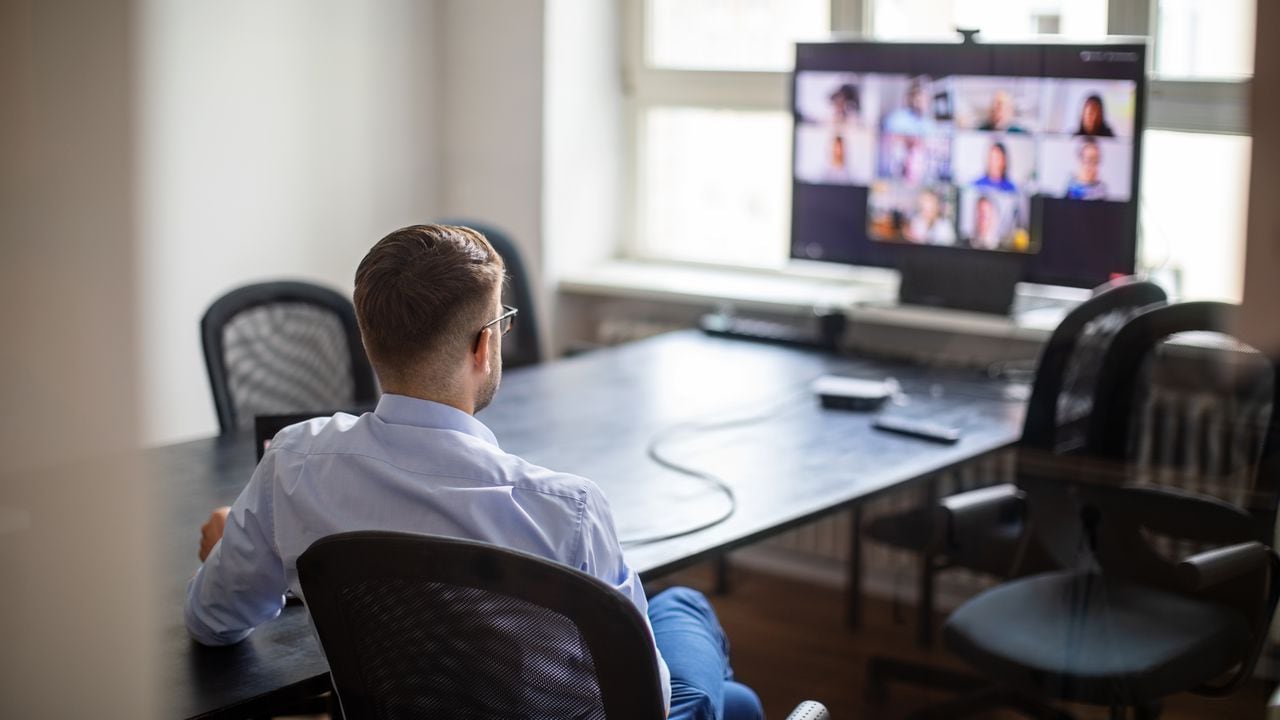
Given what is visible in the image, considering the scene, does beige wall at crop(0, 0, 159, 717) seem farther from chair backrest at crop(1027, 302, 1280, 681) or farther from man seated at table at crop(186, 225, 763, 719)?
chair backrest at crop(1027, 302, 1280, 681)

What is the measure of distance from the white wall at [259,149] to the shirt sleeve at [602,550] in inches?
90.2

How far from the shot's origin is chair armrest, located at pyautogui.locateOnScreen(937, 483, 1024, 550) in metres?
2.37

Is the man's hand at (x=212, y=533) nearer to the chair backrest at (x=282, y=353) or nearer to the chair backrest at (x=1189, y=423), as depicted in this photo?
the chair backrest at (x=282, y=353)

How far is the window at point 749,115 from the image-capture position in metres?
2.90

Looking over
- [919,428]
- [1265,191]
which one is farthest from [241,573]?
[919,428]

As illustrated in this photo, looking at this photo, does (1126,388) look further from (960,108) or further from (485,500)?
(485,500)

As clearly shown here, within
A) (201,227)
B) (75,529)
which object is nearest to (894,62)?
(201,227)

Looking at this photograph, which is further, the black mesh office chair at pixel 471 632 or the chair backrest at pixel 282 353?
the chair backrest at pixel 282 353

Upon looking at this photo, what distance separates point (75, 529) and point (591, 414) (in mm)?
1005

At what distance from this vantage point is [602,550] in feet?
4.84

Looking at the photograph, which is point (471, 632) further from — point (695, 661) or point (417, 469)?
point (695, 661)

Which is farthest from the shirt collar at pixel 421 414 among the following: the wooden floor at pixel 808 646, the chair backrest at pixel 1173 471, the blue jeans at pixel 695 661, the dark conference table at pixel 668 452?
the wooden floor at pixel 808 646

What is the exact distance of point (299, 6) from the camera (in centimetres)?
369

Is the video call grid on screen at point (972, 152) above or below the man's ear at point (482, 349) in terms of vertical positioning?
above
